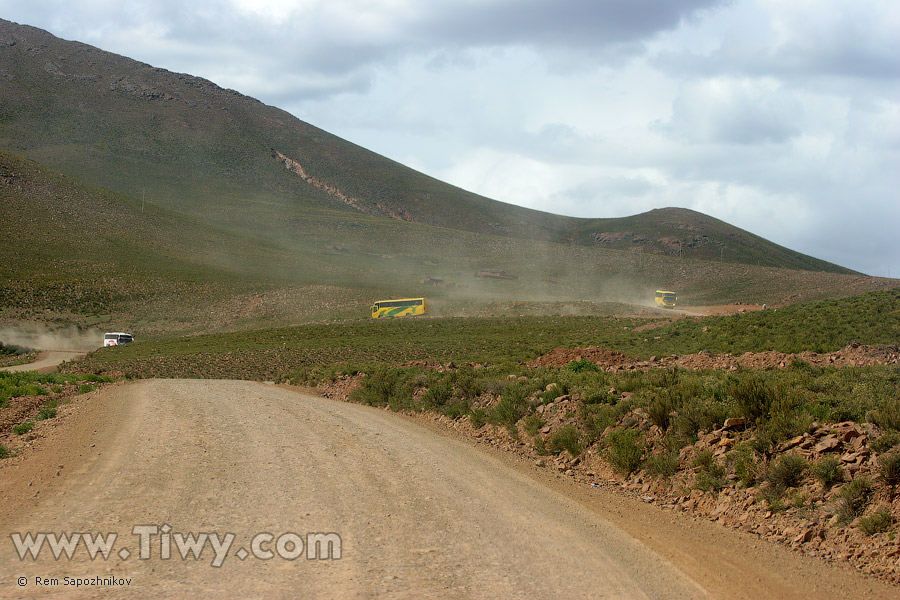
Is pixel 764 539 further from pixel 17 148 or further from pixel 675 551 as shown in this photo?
pixel 17 148

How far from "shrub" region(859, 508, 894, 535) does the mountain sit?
406ft

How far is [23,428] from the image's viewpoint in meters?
11.6

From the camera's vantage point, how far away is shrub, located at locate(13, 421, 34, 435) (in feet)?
37.4

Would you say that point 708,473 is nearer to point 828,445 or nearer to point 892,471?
point 828,445

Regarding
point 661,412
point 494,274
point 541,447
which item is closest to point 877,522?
point 661,412

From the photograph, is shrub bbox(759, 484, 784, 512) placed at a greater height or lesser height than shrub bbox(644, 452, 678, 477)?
greater

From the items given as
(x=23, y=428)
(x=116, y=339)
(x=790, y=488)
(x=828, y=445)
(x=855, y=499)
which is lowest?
(x=116, y=339)

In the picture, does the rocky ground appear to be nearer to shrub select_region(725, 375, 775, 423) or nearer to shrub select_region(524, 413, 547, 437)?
shrub select_region(725, 375, 775, 423)

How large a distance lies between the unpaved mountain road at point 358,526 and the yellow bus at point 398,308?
52.5m

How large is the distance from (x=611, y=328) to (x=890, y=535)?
39.4 m

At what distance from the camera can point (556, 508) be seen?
8.53m

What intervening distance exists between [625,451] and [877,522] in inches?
151

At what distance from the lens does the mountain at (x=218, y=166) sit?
463 feet

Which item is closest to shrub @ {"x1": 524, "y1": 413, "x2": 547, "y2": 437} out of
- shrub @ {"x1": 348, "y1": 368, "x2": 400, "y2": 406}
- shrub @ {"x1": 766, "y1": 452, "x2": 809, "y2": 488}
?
shrub @ {"x1": 766, "y1": 452, "x2": 809, "y2": 488}
